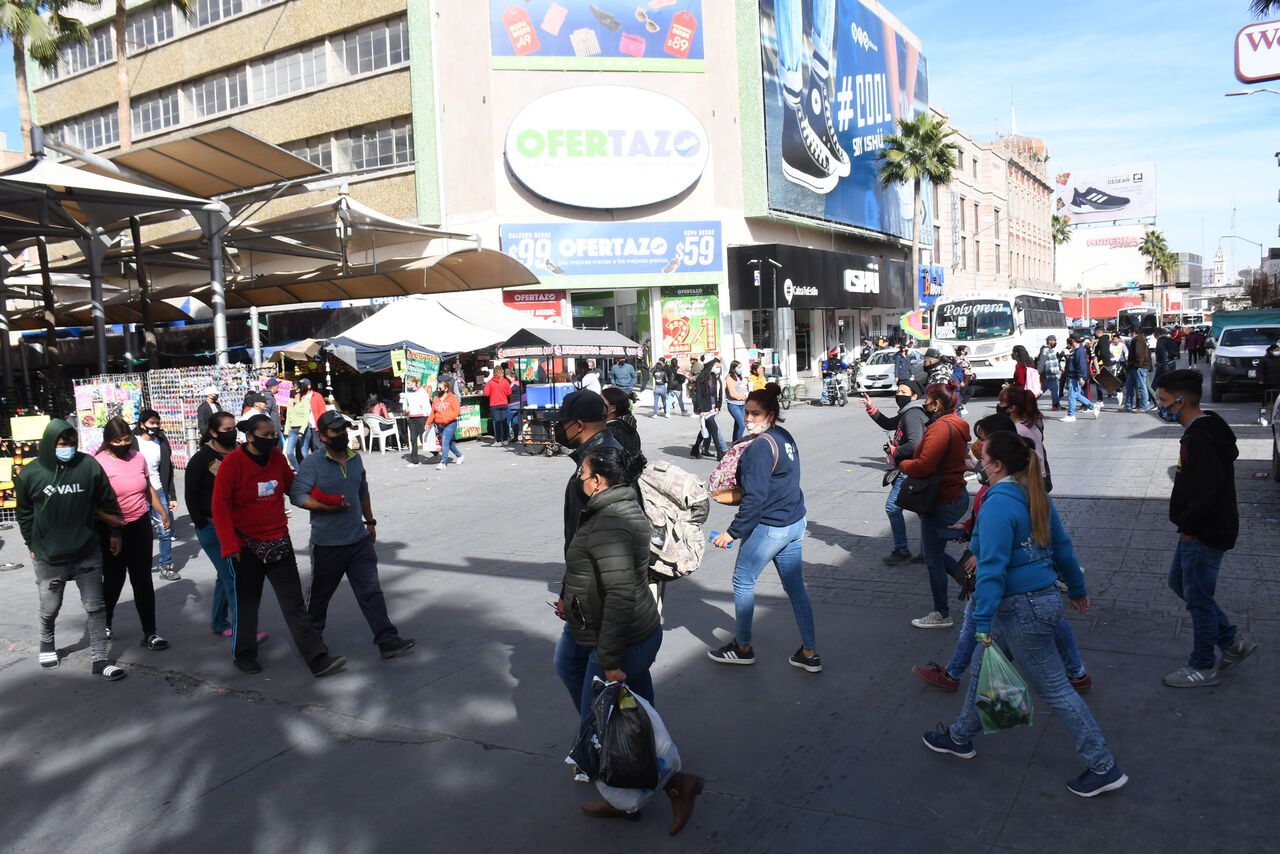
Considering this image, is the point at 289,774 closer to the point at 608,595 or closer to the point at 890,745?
the point at 608,595

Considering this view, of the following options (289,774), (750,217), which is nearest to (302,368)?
(750,217)

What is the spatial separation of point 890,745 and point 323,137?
30.4 m

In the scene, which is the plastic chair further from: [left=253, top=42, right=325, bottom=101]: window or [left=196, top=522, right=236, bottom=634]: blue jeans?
[left=253, top=42, right=325, bottom=101]: window

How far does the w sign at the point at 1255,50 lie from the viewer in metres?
13.3

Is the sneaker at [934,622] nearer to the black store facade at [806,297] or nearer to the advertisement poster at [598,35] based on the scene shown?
the black store facade at [806,297]

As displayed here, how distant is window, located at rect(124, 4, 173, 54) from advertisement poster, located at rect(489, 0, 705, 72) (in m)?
14.6

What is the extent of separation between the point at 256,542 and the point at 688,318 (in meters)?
25.1

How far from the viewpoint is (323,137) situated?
30.3 meters

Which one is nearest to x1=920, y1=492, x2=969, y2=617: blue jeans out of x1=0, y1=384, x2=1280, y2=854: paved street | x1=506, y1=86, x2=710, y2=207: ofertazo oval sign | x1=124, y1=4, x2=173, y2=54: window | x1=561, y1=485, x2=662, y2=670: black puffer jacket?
x1=0, y1=384, x2=1280, y2=854: paved street

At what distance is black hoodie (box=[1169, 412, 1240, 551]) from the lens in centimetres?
469

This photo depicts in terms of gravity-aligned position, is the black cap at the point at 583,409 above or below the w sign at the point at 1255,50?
below

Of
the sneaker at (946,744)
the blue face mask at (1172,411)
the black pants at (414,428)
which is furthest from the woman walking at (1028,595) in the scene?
the black pants at (414,428)

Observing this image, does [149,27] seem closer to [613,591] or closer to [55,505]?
[55,505]

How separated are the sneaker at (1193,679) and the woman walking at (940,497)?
4.73 feet
